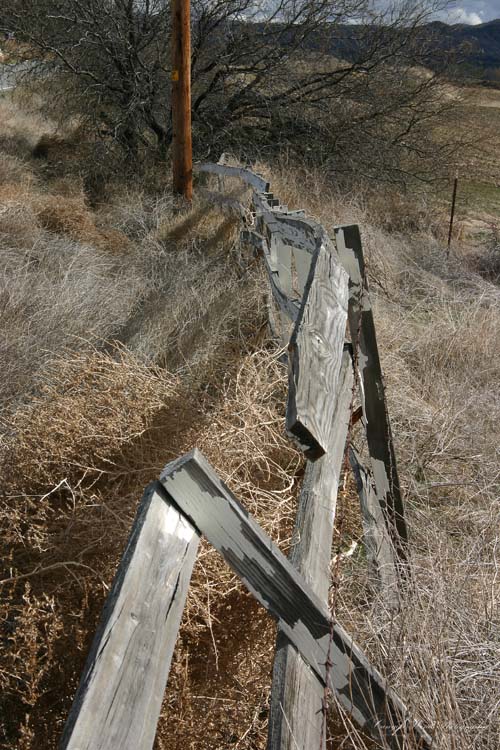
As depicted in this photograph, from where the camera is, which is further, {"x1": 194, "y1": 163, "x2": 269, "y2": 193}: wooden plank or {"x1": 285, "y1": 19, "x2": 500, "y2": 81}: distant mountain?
{"x1": 285, "y1": 19, "x2": 500, "y2": 81}: distant mountain

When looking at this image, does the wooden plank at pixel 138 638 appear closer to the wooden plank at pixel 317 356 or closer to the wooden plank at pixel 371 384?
the wooden plank at pixel 317 356

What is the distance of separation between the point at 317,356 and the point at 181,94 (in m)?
8.84

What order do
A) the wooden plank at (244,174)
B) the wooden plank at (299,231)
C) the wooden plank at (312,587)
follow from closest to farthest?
the wooden plank at (312,587) → the wooden plank at (299,231) → the wooden plank at (244,174)

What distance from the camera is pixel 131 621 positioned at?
1.22 metres

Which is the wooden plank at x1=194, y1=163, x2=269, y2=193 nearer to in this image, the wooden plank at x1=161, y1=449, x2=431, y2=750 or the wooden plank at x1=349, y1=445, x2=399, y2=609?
the wooden plank at x1=349, y1=445, x2=399, y2=609

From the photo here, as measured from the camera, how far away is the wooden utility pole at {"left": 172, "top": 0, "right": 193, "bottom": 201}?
29.4ft

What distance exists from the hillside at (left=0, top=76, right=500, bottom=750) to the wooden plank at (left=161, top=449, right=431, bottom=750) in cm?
11

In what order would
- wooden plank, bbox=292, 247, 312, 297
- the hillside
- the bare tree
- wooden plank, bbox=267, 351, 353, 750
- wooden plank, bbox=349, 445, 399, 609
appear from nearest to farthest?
wooden plank, bbox=267, 351, 353, 750, the hillside, wooden plank, bbox=349, 445, 399, 609, wooden plank, bbox=292, 247, 312, 297, the bare tree

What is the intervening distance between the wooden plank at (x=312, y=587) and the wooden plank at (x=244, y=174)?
496 centimetres

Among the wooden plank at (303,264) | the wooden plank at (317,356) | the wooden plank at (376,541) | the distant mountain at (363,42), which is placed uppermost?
the wooden plank at (317,356)

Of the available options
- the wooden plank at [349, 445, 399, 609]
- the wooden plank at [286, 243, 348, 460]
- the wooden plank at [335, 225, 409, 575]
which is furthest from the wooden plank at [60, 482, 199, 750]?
the wooden plank at [335, 225, 409, 575]

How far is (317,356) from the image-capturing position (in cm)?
175

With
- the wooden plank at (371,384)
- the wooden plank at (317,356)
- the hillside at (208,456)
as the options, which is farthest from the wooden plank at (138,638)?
the wooden plank at (371,384)

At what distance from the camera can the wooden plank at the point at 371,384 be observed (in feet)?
10.3
